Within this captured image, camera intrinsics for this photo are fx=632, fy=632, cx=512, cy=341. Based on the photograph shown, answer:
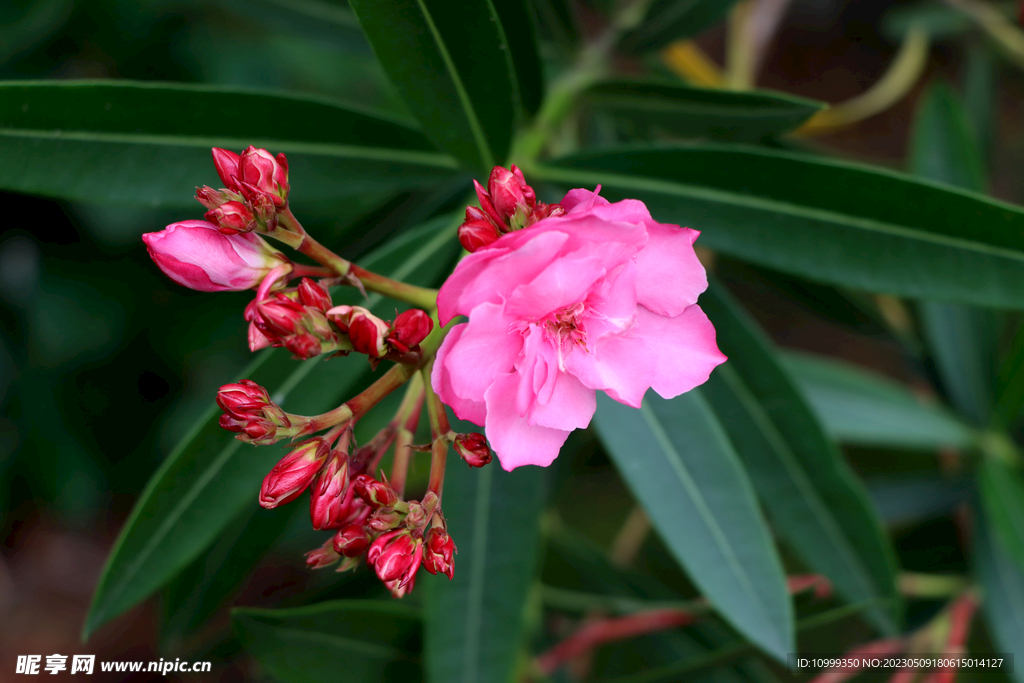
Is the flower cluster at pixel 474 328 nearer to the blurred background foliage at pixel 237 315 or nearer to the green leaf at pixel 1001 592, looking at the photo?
the blurred background foliage at pixel 237 315

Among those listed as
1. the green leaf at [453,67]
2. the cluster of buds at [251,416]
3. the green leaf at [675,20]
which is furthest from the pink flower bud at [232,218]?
the green leaf at [675,20]

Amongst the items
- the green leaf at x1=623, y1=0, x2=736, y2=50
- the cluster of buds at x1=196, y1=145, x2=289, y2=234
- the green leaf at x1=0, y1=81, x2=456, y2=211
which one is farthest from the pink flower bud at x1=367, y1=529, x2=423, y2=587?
the green leaf at x1=623, y1=0, x2=736, y2=50

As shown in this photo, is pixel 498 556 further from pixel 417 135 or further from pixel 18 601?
pixel 18 601

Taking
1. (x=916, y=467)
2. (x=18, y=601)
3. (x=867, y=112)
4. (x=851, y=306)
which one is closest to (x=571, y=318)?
(x=851, y=306)

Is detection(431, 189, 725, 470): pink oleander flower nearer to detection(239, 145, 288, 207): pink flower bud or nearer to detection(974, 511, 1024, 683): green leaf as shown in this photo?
detection(239, 145, 288, 207): pink flower bud

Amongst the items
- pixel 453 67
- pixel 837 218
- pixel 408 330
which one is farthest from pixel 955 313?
pixel 408 330

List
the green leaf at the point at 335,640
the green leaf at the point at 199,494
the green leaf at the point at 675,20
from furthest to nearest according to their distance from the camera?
the green leaf at the point at 675,20, the green leaf at the point at 335,640, the green leaf at the point at 199,494
